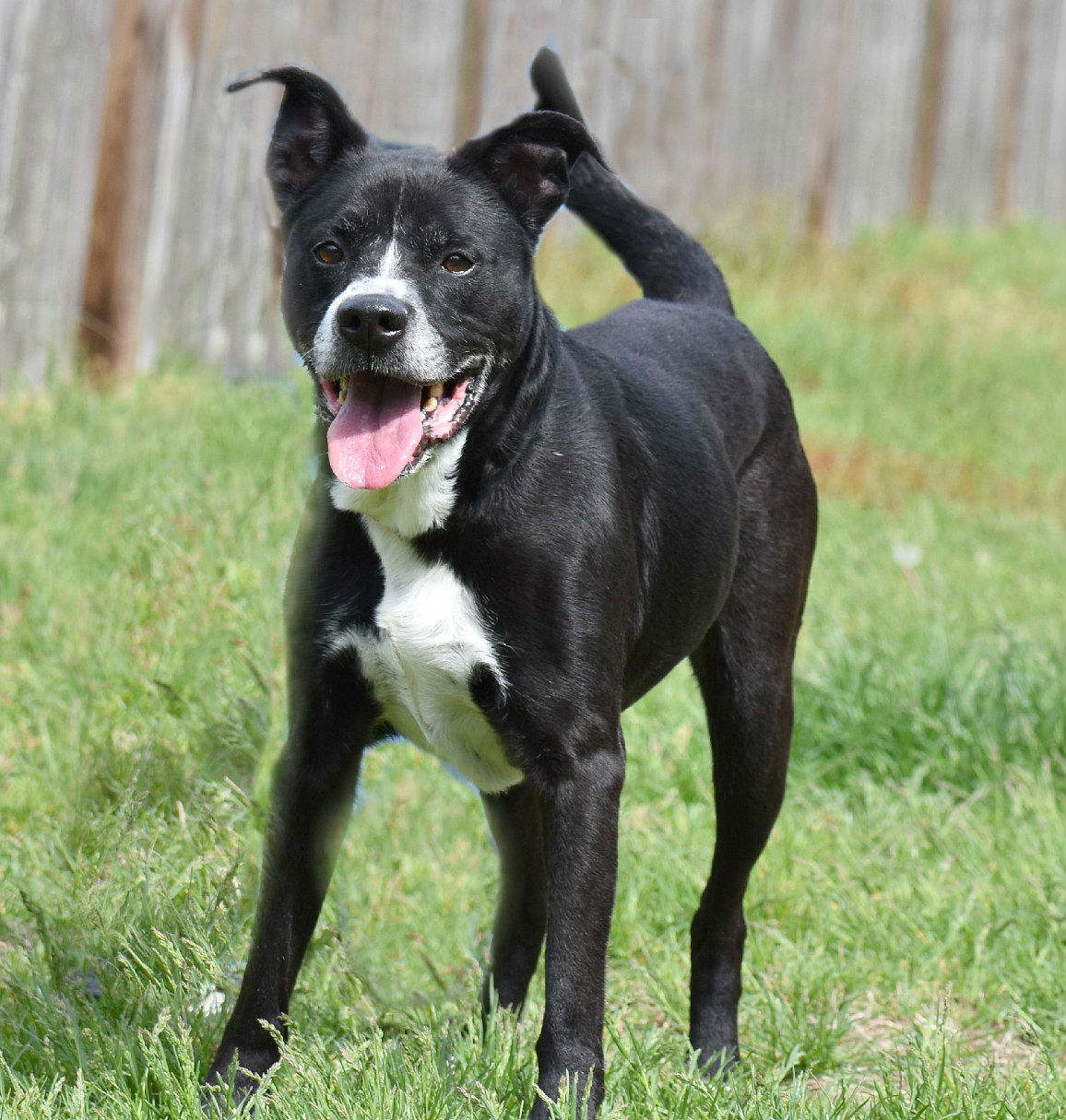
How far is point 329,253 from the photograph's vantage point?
2.53 metres

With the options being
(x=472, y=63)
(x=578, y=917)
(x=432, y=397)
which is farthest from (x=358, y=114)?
(x=578, y=917)

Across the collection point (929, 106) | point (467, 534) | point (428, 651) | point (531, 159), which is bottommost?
point (428, 651)

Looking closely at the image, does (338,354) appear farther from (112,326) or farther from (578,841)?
(112,326)

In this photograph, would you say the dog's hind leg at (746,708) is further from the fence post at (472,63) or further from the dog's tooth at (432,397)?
the fence post at (472,63)

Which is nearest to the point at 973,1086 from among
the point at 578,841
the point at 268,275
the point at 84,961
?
the point at 578,841

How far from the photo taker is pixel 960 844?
3.74 metres

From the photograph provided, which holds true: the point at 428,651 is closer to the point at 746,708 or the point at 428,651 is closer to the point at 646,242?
the point at 746,708

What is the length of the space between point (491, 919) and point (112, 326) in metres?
3.51

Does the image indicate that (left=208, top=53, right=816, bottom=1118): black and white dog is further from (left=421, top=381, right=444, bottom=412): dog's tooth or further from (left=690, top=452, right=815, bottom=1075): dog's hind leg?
(left=690, top=452, right=815, bottom=1075): dog's hind leg

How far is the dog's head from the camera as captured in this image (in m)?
2.40

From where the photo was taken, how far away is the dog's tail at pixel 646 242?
3.49 metres

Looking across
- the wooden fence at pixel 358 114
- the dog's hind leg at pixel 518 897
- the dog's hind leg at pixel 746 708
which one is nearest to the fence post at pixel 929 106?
the wooden fence at pixel 358 114

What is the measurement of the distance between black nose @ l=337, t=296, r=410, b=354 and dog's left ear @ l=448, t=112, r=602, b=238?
0.39 m

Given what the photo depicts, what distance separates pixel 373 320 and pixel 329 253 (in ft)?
0.79
